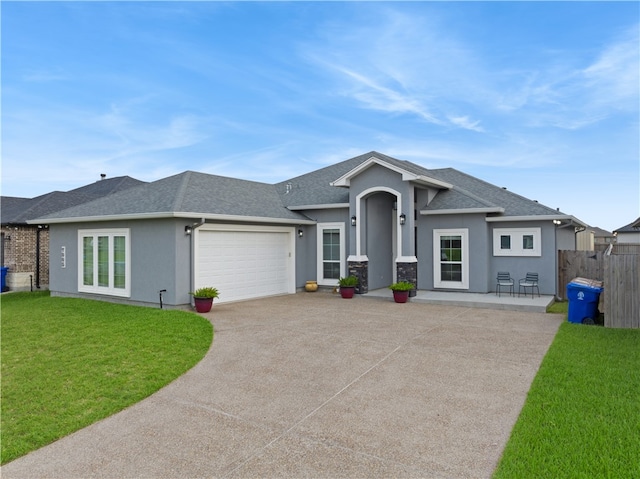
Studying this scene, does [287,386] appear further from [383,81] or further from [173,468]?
[383,81]

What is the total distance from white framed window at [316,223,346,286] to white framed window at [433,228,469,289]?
3.35 m

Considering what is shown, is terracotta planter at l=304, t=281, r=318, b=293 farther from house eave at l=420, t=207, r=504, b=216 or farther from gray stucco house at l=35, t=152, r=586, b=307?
house eave at l=420, t=207, r=504, b=216

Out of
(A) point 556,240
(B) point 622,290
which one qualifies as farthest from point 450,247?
(B) point 622,290

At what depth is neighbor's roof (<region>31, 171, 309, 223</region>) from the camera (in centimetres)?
1151

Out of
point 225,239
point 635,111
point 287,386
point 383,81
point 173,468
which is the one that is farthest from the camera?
point 383,81

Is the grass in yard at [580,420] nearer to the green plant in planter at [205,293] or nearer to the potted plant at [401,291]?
the potted plant at [401,291]

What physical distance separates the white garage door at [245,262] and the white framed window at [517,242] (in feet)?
23.7

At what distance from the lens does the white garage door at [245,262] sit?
11.9 metres

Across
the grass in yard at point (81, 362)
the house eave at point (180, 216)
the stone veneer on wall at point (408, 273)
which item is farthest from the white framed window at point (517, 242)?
the grass in yard at point (81, 362)

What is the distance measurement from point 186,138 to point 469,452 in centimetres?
1808

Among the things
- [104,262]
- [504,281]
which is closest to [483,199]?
[504,281]

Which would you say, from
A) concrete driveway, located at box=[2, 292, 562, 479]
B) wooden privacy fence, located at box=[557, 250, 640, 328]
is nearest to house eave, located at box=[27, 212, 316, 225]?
concrete driveway, located at box=[2, 292, 562, 479]

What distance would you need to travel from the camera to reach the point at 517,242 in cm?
1321

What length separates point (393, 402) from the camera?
15.9 feet
